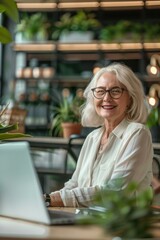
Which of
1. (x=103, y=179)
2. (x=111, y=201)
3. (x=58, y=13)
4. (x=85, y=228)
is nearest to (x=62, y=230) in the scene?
(x=85, y=228)

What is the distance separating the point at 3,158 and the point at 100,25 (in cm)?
642

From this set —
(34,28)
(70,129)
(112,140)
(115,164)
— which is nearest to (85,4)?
(34,28)

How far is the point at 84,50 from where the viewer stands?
26.3 ft

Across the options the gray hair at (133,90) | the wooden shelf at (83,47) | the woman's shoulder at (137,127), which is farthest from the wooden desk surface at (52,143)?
the wooden shelf at (83,47)

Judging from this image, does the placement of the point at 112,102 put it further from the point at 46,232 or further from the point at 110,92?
the point at 46,232

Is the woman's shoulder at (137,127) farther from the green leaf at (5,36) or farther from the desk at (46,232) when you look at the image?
the desk at (46,232)

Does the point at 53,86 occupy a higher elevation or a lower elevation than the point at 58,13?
lower

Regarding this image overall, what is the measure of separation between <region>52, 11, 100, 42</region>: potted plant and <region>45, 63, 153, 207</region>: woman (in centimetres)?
485

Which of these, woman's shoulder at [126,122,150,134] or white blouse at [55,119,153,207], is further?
woman's shoulder at [126,122,150,134]

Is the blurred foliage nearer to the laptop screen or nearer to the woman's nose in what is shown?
the laptop screen

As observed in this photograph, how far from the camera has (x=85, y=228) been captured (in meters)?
1.27

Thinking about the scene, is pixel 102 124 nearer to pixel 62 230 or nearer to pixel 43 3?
pixel 62 230

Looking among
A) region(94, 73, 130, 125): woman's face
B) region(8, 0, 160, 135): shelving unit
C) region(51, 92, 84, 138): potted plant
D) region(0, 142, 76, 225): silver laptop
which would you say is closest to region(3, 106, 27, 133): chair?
region(51, 92, 84, 138): potted plant

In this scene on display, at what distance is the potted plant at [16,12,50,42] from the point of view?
762 cm
